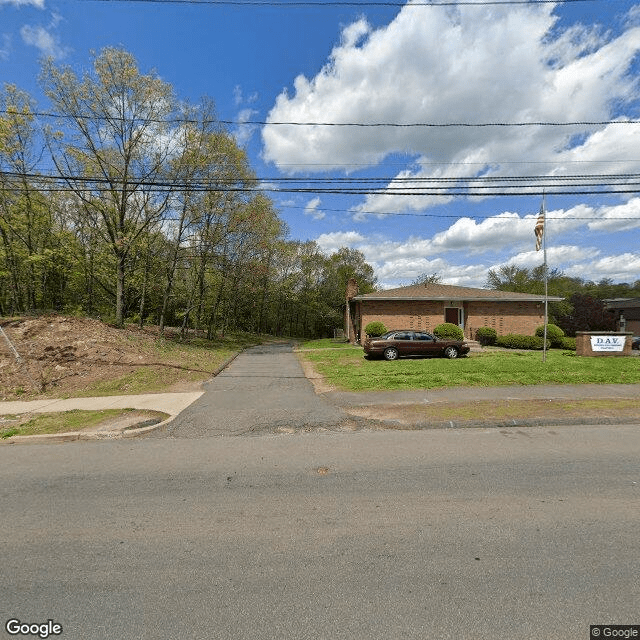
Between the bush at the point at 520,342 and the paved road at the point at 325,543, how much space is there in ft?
57.5

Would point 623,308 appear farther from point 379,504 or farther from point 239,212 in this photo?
point 379,504

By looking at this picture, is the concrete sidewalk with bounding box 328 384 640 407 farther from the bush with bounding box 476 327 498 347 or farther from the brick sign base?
the bush with bounding box 476 327 498 347

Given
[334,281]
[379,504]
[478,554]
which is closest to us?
[478,554]

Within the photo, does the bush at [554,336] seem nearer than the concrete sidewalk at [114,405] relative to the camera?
No

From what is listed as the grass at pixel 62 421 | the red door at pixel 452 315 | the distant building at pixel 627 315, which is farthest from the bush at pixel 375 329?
the distant building at pixel 627 315

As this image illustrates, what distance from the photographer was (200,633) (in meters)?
2.26

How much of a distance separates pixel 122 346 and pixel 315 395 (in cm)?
942

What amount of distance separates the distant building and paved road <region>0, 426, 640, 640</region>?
42.8 metres

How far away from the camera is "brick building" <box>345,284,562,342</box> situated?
2311 cm

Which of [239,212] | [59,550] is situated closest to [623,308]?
Result: [239,212]

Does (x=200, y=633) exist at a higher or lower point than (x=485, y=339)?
lower

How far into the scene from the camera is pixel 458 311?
23562 millimetres

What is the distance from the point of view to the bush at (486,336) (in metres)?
22.3

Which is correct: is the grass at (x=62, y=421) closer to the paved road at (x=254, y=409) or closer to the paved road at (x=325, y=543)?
the paved road at (x=254, y=409)
